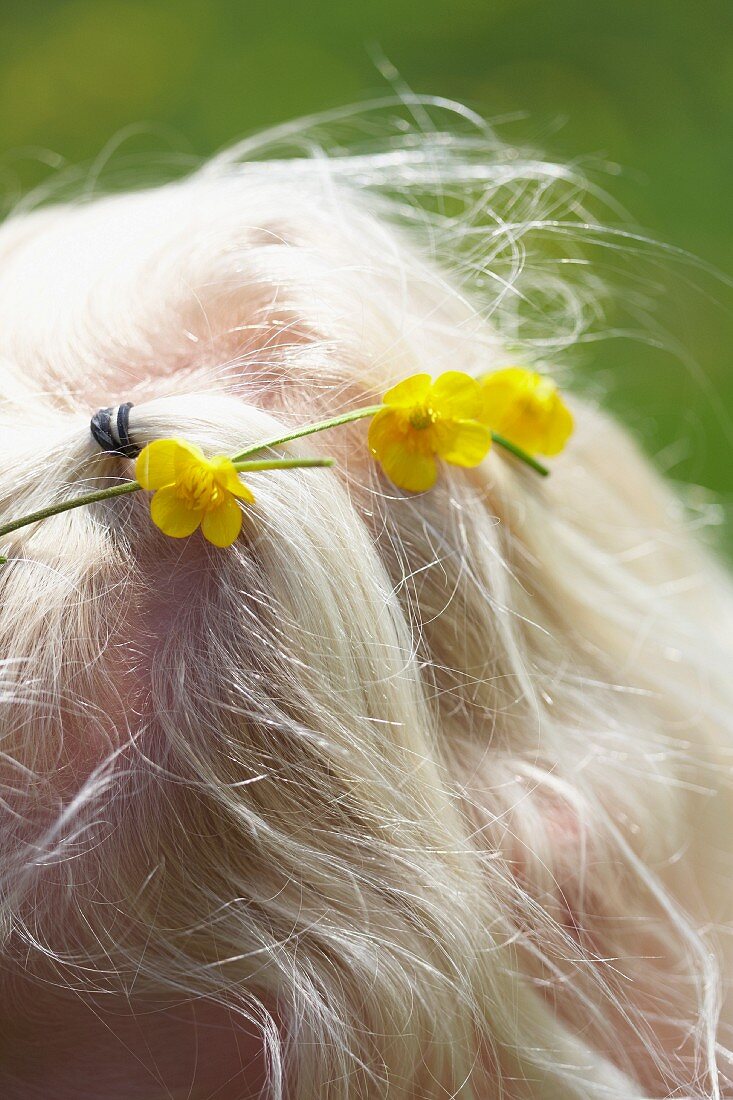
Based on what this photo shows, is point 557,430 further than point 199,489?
Yes

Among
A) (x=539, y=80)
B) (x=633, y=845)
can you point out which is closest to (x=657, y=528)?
(x=633, y=845)

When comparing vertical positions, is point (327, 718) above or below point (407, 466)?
below

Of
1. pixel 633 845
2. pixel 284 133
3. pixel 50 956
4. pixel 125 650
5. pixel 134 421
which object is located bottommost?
pixel 633 845

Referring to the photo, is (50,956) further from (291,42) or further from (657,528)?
(291,42)

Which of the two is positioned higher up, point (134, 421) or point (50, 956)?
point (134, 421)

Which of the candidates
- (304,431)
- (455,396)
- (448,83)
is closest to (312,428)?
(304,431)

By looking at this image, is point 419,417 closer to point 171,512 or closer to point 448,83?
point 171,512

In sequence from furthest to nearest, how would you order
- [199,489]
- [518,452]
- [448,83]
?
[448,83], [518,452], [199,489]
